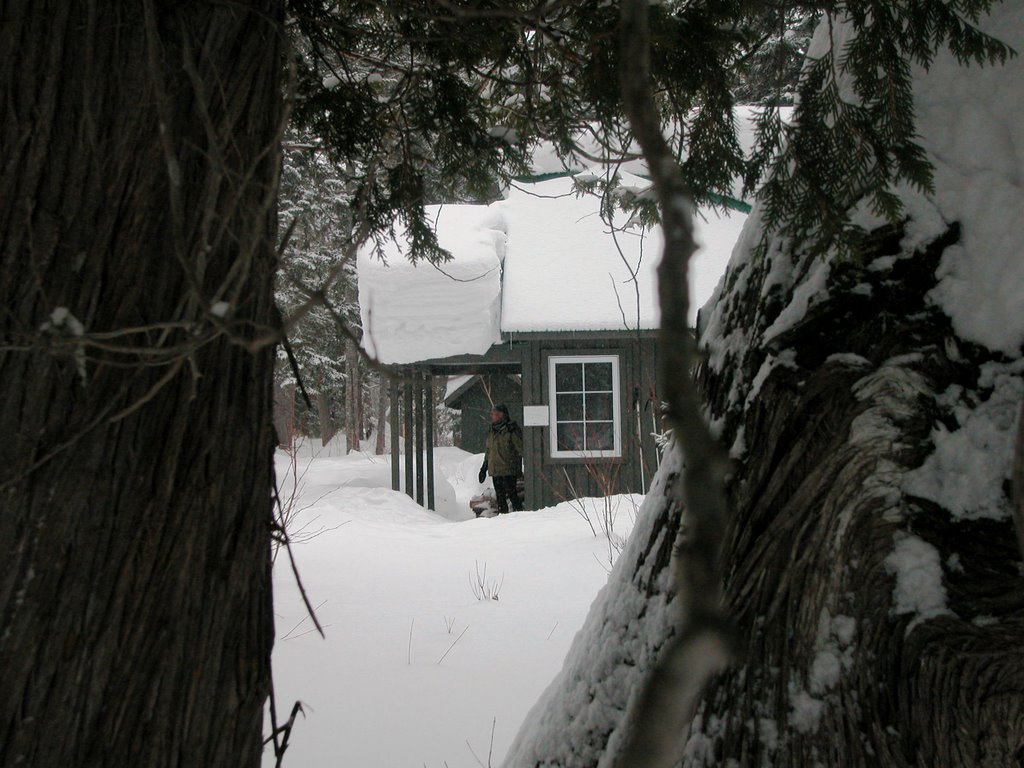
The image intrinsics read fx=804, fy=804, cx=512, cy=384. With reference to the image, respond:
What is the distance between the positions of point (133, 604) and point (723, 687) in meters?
1.17

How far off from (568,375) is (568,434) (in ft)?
2.81

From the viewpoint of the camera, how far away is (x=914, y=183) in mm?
1622

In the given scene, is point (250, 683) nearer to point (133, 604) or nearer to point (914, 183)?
point (133, 604)

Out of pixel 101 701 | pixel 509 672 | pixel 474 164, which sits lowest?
pixel 509 672

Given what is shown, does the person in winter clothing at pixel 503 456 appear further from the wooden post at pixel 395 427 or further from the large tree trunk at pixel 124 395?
the large tree trunk at pixel 124 395

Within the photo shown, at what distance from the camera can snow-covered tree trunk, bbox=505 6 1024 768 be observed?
146 centimetres

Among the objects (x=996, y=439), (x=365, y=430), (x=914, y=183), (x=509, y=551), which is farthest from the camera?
(x=365, y=430)

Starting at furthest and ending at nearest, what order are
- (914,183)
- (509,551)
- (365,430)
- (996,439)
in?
(365,430)
(509,551)
(914,183)
(996,439)

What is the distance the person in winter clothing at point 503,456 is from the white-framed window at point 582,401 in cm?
59

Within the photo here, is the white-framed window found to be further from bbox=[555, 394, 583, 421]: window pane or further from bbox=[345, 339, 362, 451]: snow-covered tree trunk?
bbox=[345, 339, 362, 451]: snow-covered tree trunk

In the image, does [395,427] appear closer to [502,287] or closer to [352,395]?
[502,287]

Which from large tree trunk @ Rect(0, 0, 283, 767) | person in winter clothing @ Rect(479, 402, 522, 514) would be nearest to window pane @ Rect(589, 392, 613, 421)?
person in winter clothing @ Rect(479, 402, 522, 514)

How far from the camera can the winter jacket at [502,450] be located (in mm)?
11391

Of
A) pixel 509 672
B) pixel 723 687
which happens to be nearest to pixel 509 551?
pixel 509 672
